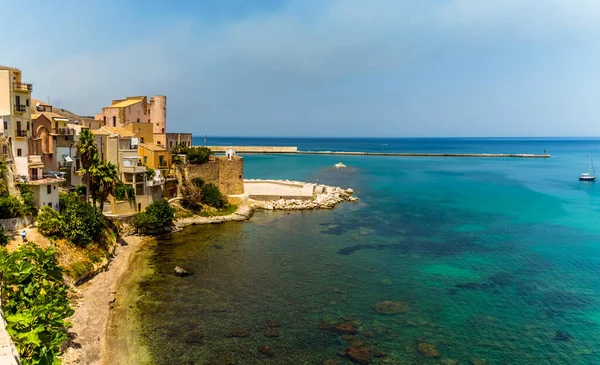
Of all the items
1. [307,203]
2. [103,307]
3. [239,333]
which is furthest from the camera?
[307,203]

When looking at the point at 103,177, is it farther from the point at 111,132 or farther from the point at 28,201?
the point at 111,132

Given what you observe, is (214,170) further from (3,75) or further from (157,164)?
(3,75)

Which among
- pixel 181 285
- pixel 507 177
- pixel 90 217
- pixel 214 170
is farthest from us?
pixel 507 177

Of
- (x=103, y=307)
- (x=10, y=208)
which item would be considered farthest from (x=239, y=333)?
(x=10, y=208)

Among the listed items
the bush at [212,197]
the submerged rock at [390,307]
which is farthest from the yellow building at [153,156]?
the submerged rock at [390,307]

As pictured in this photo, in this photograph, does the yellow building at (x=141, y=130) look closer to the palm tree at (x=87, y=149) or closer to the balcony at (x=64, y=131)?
the balcony at (x=64, y=131)

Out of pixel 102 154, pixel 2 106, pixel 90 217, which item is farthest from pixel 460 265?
pixel 2 106
